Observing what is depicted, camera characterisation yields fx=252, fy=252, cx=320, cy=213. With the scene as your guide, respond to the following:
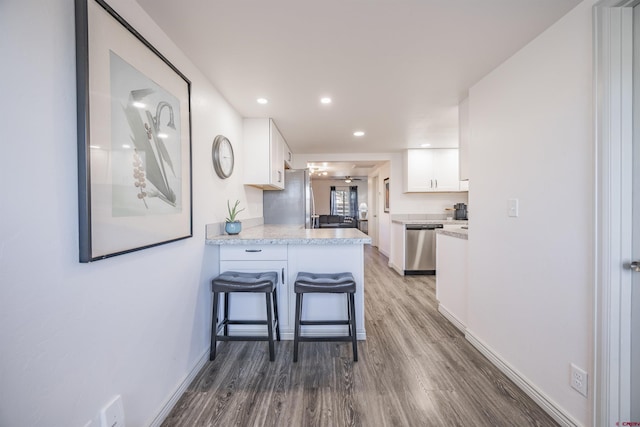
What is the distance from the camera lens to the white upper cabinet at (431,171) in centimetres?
439

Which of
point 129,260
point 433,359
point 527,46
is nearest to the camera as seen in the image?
point 129,260

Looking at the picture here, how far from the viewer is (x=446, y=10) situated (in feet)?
4.24

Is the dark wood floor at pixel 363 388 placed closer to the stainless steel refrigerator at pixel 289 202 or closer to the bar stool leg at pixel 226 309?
the bar stool leg at pixel 226 309

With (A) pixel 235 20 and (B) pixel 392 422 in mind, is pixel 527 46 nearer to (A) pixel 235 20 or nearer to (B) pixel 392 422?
(A) pixel 235 20

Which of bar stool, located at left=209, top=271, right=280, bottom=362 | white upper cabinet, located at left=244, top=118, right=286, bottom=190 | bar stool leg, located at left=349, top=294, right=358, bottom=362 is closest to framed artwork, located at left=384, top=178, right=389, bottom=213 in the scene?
white upper cabinet, located at left=244, top=118, right=286, bottom=190

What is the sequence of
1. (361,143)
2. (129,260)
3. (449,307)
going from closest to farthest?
1. (129,260)
2. (449,307)
3. (361,143)

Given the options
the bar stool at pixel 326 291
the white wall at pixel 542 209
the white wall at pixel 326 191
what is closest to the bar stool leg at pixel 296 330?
the bar stool at pixel 326 291

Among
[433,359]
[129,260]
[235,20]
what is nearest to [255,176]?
[235,20]

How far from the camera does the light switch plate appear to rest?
1.63 metres

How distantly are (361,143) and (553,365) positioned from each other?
334cm

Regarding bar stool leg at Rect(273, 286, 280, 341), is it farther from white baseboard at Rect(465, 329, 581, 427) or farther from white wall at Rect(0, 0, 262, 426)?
white baseboard at Rect(465, 329, 581, 427)

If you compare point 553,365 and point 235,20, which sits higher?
point 235,20

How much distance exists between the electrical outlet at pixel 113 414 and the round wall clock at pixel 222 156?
156cm

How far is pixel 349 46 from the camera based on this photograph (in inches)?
61.8
